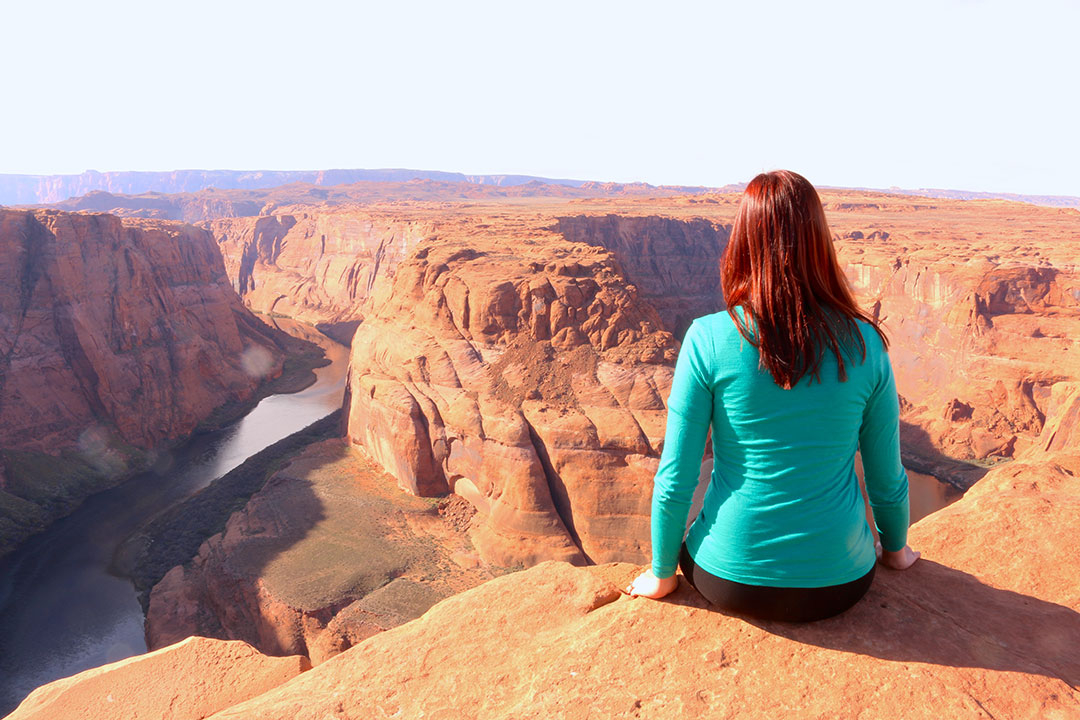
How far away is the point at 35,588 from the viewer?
28.2 m

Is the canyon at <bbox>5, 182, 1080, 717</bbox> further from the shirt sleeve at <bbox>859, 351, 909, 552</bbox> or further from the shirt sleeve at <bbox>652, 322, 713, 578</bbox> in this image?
the shirt sleeve at <bbox>652, 322, 713, 578</bbox>

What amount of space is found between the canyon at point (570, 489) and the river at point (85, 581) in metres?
2.81

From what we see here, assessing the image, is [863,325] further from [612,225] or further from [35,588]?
[612,225]

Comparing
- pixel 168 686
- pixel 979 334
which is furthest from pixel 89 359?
pixel 979 334

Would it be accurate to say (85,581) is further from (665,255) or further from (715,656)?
(665,255)

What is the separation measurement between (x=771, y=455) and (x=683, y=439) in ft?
1.50

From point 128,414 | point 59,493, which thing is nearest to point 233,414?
point 128,414

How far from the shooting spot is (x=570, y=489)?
22734 mm

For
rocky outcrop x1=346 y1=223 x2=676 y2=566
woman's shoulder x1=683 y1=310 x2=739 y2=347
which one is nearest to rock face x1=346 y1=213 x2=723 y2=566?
rocky outcrop x1=346 y1=223 x2=676 y2=566

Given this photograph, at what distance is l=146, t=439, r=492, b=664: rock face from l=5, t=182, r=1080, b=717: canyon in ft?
0.28

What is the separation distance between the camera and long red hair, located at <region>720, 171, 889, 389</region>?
3330 mm

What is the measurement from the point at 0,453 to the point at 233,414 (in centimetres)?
1582

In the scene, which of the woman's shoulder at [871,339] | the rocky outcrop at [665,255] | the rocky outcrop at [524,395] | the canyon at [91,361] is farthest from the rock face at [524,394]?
the rocky outcrop at [665,255]

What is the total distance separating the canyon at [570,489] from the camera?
3.94 m
